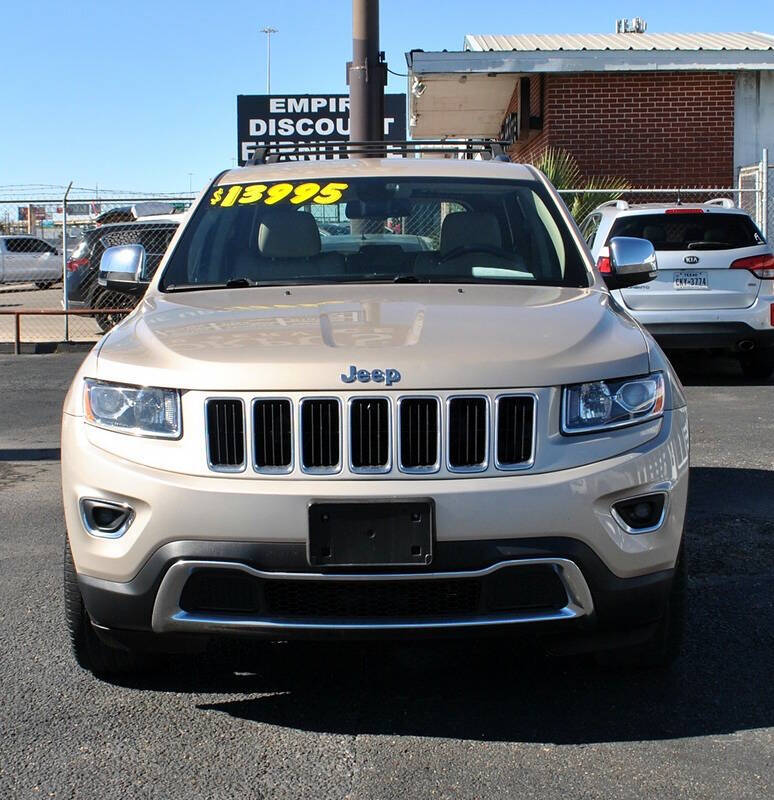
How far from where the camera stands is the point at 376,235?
5.01m

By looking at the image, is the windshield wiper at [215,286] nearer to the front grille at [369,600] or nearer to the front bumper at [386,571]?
the front bumper at [386,571]

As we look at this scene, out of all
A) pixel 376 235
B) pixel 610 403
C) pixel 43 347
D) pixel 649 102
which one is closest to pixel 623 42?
pixel 649 102

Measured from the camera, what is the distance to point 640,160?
17781 millimetres

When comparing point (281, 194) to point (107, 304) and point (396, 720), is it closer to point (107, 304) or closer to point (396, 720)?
point (396, 720)

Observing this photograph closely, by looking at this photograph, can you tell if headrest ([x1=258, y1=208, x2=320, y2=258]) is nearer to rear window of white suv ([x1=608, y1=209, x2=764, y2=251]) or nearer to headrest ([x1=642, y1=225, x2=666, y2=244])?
rear window of white suv ([x1=608, y1=209, x2=764, y2=251])

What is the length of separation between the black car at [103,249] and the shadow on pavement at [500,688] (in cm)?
1266

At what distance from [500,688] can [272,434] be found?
3.87 feet

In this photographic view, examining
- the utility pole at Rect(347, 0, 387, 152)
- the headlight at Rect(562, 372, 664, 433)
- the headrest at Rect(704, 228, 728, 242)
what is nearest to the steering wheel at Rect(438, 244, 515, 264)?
the headlight at Rect(562, 372, 664, 433)

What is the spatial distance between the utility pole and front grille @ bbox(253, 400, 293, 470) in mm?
9100

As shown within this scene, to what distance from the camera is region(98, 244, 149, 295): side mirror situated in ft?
15.9

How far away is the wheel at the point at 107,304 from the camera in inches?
625

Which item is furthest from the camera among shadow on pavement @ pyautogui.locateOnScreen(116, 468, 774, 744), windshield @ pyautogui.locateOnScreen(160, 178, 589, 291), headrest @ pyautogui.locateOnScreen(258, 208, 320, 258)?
headrest @ pyautogui.locateOnScreen(258, 208, 320, 258)

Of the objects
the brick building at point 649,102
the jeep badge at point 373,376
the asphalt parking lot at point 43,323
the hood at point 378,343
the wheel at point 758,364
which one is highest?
the brick building at point 649,102

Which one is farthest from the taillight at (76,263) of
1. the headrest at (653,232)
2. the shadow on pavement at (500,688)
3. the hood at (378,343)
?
the shadow on pavement at (500,688)
